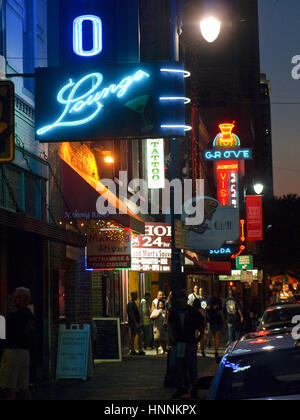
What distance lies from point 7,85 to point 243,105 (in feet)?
255

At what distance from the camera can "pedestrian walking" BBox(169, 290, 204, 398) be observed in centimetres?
1493

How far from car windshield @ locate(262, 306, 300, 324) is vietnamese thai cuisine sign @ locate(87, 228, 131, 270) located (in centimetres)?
367

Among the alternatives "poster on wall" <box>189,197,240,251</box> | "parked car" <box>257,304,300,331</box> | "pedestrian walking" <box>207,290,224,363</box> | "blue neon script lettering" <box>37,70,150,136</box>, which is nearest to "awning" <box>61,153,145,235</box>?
"blue neon script lettering" <box>37,70,150,136</box>

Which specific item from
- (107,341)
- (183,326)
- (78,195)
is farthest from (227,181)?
(183,326)

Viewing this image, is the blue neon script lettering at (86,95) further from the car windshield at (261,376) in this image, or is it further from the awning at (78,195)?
the car windshield at (261,376)

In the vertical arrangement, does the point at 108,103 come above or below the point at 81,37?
below

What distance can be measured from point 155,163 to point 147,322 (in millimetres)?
5668

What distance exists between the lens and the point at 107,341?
2225cm

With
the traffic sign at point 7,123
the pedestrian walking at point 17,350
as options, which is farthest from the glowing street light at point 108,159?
the pedestrian walking at point 17,350

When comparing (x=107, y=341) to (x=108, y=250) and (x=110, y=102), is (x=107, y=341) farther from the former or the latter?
(x=110, y=102)

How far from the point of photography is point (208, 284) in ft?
185

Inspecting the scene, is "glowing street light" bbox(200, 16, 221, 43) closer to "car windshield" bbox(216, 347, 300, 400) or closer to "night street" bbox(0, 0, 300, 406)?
"night street" bbox(0, 0, 300, 406)
